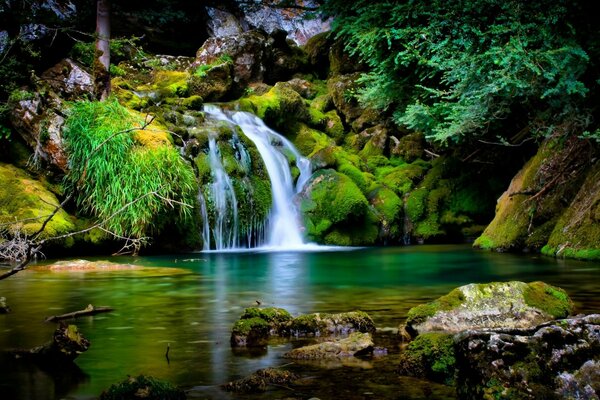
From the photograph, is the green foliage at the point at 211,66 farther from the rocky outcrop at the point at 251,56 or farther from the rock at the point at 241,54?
the rock at the point at 241,54

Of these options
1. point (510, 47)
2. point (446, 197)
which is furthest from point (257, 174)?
point (510, 47)

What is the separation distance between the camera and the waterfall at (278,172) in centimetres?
1761

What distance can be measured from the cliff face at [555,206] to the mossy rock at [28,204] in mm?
9411

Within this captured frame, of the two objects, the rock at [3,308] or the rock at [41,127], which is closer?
the rock at [3,308]

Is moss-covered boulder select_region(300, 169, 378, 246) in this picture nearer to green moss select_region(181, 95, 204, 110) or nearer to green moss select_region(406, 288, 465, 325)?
green moss select_region(181, 95, 204, 110)

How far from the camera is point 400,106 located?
17.8m

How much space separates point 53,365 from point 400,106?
1461 cm

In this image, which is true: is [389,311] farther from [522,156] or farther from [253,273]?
[522,156]

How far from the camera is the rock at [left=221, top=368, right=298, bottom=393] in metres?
3.77

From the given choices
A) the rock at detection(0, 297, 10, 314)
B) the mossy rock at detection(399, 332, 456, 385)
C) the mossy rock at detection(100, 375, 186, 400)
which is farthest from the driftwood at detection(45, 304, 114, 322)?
the mossy rock at detection(399, 332, 456, 385)

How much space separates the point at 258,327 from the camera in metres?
A: 5.25

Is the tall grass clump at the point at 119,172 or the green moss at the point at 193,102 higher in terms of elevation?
the green moss at the point at 193,102

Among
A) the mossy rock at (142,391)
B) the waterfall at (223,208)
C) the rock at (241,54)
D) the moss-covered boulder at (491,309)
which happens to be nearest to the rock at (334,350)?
the moss-covered boulder at (491,309)

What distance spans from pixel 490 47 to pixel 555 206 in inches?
166
